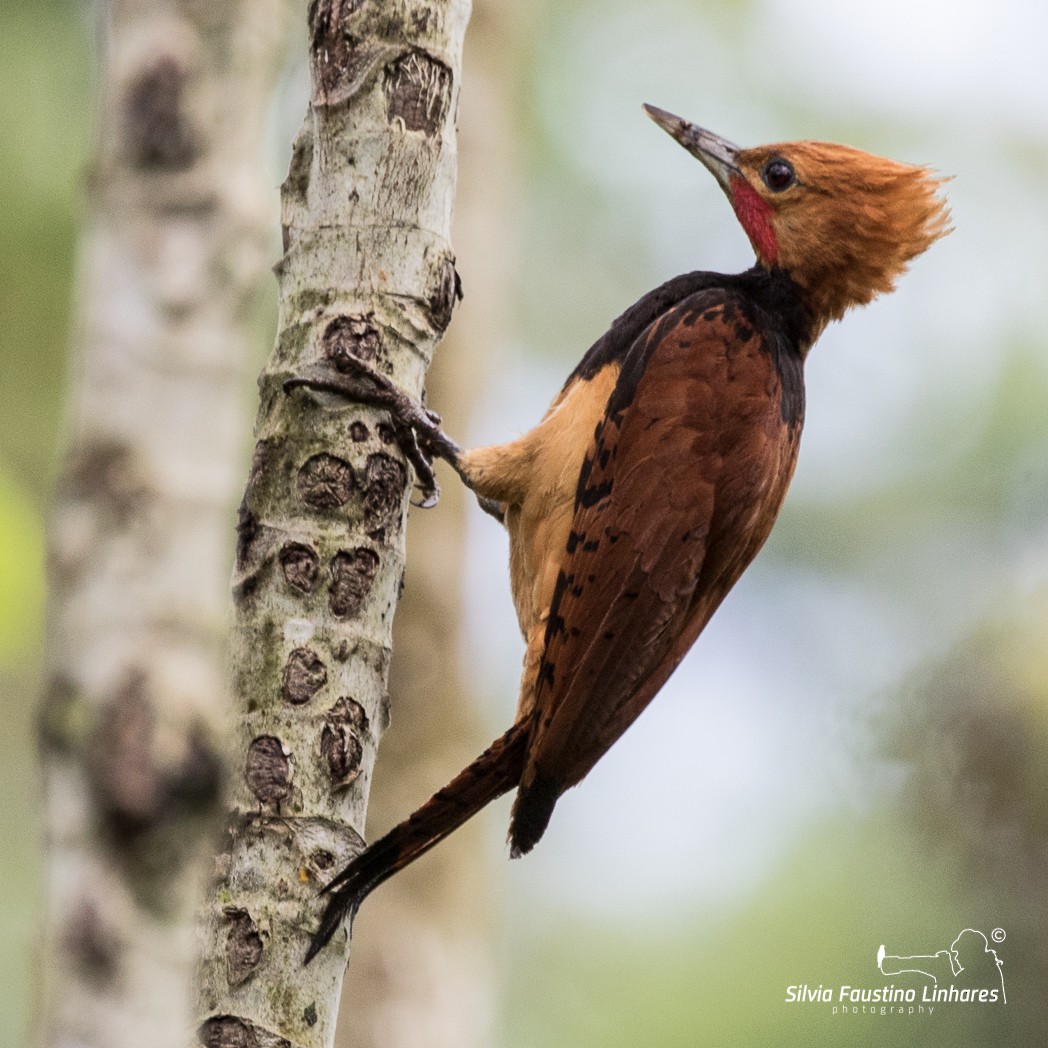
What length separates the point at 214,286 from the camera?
140cm

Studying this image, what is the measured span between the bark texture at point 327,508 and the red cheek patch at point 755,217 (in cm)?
166

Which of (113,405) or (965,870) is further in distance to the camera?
(965,870)

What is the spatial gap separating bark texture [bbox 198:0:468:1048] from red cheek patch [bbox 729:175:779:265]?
1.66 m

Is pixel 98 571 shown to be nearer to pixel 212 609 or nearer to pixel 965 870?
pixel 212 609

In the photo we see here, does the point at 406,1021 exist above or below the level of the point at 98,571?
above

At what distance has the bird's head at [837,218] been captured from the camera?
411 centimetres

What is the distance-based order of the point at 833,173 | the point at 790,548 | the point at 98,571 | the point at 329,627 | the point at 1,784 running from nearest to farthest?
the point at 98,571 → the point at 329,627 → the point at 833,173 → the point at 1,784 → the point at 790,548

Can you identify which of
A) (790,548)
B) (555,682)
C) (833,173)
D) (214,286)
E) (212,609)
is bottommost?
(212,609)

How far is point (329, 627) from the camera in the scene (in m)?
2.54

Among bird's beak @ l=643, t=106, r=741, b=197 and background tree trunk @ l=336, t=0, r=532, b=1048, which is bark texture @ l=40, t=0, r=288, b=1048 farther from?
background tree trunk @ l=336, t=0, r=532, b=1048

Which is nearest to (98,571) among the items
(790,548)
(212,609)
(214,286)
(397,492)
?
(212,609)

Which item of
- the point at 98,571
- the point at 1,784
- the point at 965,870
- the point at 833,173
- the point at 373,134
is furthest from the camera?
the point at 1,784

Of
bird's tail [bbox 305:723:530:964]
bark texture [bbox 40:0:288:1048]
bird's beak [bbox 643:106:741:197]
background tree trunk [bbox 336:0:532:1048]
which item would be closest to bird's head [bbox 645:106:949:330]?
bird's beak [bbox 643:106:741:197]

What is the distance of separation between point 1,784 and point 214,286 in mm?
5859
